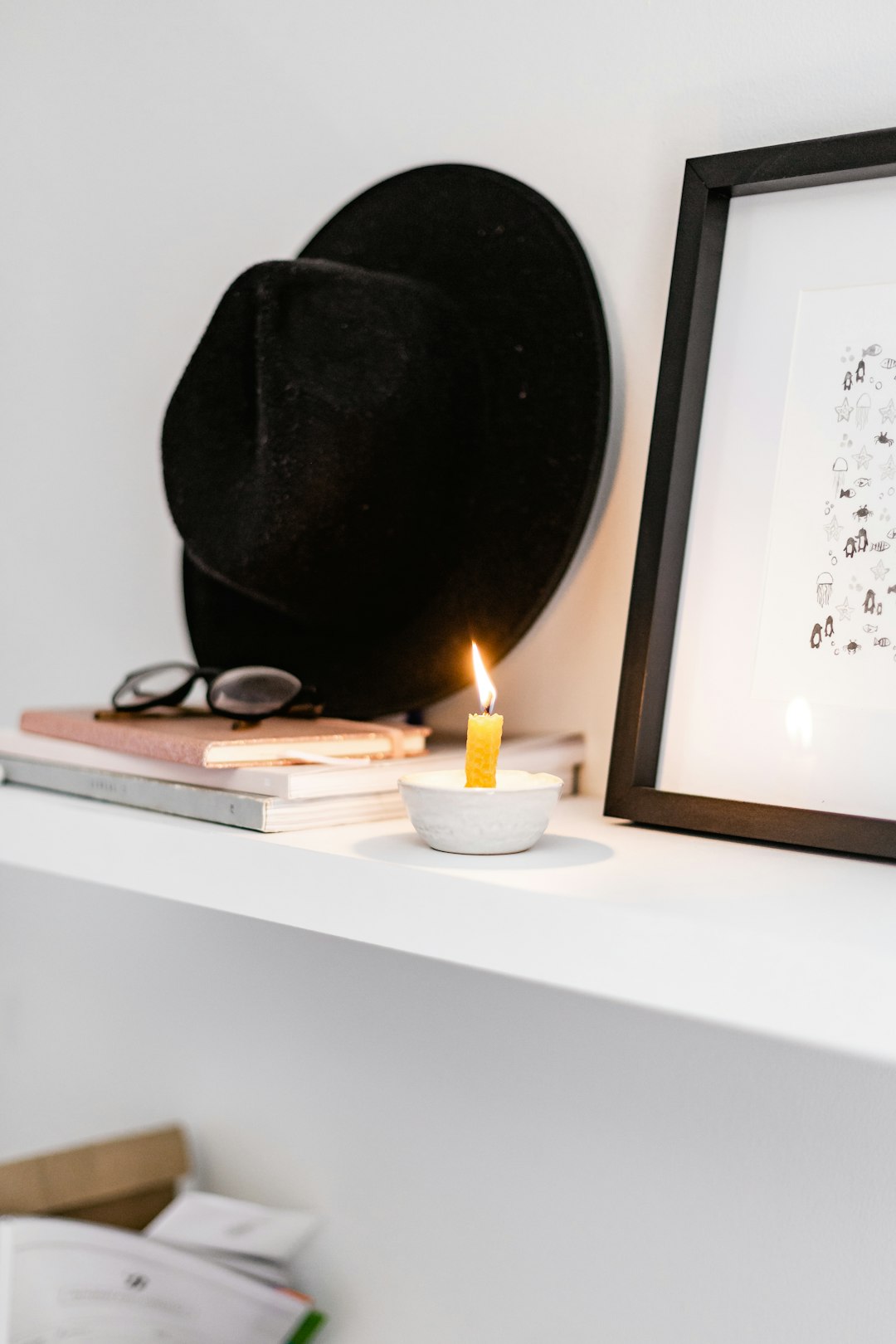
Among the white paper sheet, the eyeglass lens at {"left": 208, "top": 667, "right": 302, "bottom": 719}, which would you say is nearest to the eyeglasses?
the eyeglass lens at {"left": 208, "top": 667, "right": 302, "bottom": 719}

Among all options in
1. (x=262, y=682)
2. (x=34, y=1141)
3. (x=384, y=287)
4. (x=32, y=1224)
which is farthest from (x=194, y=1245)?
(x=384, y=287)

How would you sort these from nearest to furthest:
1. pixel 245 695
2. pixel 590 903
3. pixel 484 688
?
1. pixel 590 903
2. pixel 484 688
3. pixel 245 695

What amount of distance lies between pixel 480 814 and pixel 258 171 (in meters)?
0.60

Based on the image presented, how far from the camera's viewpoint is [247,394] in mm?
632

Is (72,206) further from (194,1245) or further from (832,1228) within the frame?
(832,1228)

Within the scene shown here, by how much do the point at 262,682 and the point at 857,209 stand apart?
40 cm

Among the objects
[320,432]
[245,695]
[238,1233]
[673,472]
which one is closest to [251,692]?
[245,695]

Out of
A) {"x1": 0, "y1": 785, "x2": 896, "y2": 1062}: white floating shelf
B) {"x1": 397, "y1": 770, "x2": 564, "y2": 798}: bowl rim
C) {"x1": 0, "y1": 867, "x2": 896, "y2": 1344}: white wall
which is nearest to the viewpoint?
{"x1": 0, "y1": 785, "x2": 896, "y2": 1062}: white floating shelf

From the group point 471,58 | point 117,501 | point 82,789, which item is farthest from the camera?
point 117,501

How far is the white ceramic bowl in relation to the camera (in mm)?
488

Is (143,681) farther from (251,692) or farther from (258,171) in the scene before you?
(258,171)

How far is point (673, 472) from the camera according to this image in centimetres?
57

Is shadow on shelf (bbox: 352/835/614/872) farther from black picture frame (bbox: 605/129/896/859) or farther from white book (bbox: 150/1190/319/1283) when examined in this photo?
white book (bbox: 150/1190/319/1283)

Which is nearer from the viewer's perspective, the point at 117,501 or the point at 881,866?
the point at 881,866
